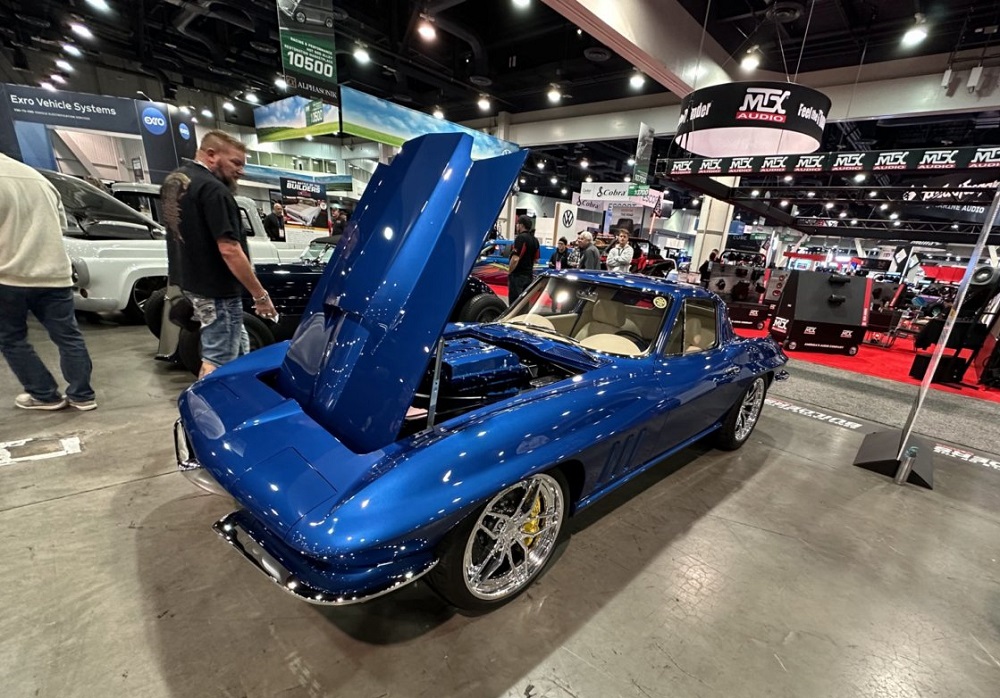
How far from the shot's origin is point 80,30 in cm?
988

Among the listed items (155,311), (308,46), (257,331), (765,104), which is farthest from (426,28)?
(257,331)

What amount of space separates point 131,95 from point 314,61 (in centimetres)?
1477

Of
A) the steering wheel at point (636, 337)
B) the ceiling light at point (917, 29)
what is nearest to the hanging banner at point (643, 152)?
the ceiling light at point (917, 29)

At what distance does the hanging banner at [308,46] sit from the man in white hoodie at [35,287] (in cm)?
456

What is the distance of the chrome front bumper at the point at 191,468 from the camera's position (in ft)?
4.75

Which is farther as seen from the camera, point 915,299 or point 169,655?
point 915,299

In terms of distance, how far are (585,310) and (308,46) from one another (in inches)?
251

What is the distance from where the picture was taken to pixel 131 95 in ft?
49.9

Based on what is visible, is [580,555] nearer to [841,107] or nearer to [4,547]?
[4,547]

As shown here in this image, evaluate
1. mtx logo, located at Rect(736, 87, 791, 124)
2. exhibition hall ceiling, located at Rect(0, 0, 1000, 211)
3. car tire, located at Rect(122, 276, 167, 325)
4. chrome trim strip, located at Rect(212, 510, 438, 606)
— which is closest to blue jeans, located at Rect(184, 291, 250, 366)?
chrome trim strip, located at Rect(212, 510, 438, 606)

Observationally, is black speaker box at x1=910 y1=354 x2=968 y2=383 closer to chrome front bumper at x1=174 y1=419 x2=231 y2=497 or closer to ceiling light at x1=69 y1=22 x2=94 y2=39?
chrome front bumper at x1=174 y1=419 x2=231 y2=497

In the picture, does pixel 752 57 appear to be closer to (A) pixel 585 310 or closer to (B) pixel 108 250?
(A) pixel 585 310

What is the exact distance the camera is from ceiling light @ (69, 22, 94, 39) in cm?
969

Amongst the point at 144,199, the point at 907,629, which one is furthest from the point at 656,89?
the point at 907,629
